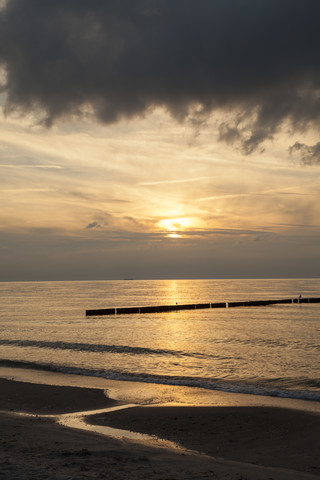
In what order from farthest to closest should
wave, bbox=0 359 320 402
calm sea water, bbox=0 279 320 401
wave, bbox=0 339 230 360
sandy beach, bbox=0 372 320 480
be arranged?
wave, bbox=0 339 230 360, calm sea water, bbox=0 279 320 401, wave, bbox=0 359 320 402, sandy beach, bbox=0 372 320 480

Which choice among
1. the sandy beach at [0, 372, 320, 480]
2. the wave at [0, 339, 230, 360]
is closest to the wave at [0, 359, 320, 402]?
the sandy beach at [0, 372, 320, 480]

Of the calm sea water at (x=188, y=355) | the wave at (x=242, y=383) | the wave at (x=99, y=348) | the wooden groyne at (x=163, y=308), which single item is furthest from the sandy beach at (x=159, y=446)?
the wooden groyne at (x=163, y=308)

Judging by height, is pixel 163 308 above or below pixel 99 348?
Answer: below

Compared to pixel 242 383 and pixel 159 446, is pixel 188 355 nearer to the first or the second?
pixel 242 383

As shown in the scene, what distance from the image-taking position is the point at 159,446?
10.4 metres

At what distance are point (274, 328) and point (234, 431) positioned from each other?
34.9 metres

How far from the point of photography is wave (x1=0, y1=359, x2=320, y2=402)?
16953mm

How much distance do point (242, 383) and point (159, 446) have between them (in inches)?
376

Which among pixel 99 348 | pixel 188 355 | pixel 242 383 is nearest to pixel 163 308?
pixel 99 348

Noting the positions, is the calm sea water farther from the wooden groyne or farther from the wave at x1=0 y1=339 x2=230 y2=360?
the wooden groyne

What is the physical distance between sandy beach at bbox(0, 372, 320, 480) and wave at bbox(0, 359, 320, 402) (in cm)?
292

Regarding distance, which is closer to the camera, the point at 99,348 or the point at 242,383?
the point at 242,383

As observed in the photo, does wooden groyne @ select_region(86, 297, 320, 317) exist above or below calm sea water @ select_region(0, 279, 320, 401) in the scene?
A: below

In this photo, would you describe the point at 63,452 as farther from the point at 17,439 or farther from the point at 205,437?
the point at 205,437
